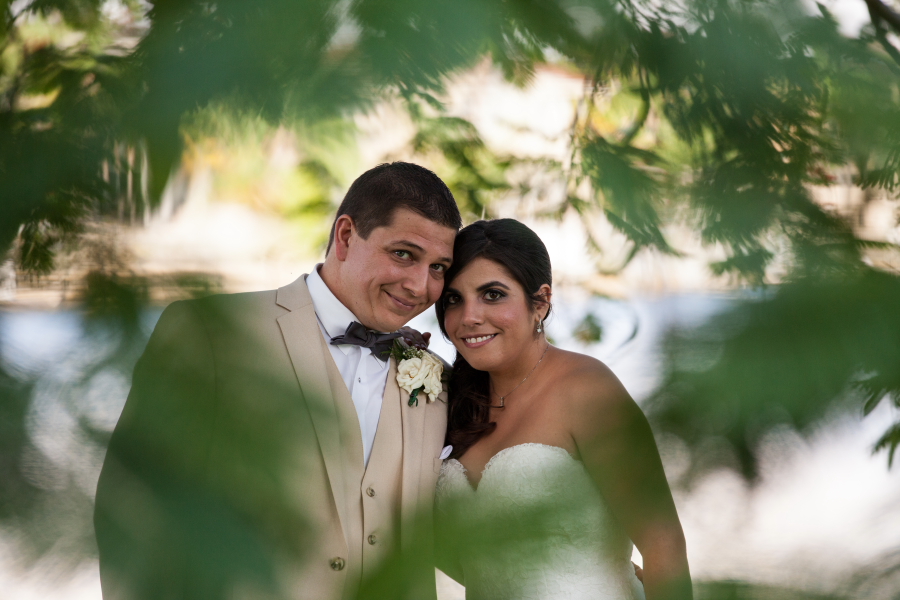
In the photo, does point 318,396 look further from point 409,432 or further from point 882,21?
point 409,432

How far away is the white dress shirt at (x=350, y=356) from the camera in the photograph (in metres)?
2.63

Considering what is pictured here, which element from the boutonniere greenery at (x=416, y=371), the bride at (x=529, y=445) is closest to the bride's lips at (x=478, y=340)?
the bride at (x=529, y=445)

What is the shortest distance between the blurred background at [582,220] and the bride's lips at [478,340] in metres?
2.66

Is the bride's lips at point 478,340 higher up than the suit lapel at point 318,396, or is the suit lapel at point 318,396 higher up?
the bride's lips at point 478,340

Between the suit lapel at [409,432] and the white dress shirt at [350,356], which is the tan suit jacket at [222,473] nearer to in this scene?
the suit lapel at [409,432]

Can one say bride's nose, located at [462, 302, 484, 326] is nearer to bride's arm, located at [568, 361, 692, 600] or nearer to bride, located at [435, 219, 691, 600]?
bride, located at [435, 219, 691, 600]

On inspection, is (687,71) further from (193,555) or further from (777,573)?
(193,555)

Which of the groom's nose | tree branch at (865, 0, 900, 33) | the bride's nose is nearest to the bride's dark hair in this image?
the bride's nose

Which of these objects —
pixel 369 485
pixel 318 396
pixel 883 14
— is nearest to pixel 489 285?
pixel 369 485

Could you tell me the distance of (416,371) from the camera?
2.67 meters

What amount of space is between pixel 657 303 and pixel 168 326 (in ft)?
1.04

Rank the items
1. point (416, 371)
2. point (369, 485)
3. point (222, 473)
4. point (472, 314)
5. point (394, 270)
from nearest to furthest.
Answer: point (222, 473)
point (369, 485)
point (394, 270)
point (416, 371)
point (472, 314)

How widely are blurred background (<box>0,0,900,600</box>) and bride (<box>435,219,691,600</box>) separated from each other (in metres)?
0.03

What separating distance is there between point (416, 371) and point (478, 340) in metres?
0.57
